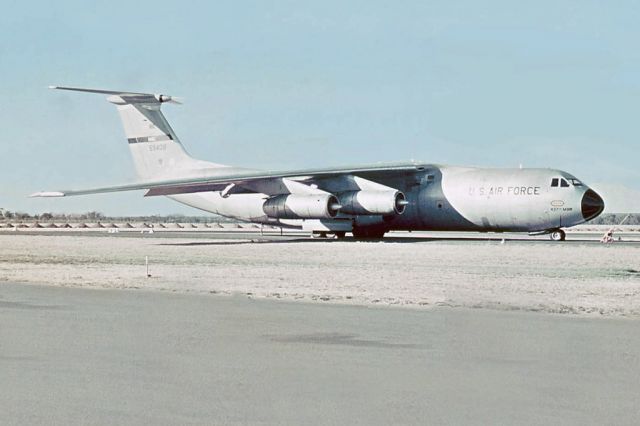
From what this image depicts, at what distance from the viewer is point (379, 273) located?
25062 mm

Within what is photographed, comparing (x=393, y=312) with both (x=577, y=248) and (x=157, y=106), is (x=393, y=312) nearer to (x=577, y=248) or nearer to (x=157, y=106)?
(x=577, y=248)

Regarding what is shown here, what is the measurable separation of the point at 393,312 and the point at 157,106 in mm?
41855

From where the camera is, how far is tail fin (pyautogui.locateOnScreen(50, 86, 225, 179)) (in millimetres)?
53781

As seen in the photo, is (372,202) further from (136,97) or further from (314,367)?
(314,367)

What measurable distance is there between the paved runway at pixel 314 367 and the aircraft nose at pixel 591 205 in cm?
2795

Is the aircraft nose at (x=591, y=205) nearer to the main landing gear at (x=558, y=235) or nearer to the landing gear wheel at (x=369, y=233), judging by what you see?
the main landing gear at (x=558, y=235)

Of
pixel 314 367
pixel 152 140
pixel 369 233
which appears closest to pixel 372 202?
pixel 369 233

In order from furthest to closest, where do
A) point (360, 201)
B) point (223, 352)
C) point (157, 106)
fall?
1. point (157, 106)
2. point (360, 201)
3. point (223, 352)

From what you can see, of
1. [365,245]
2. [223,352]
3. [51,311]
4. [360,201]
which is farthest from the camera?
[360,201]

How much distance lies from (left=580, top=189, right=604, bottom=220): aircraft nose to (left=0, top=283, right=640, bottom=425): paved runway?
91.7ft

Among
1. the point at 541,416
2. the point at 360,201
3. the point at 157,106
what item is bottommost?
the point at 541,416

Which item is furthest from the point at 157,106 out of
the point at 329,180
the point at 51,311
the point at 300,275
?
the point at 51,311

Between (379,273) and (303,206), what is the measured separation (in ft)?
67.0

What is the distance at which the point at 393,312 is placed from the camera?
50.3ft
